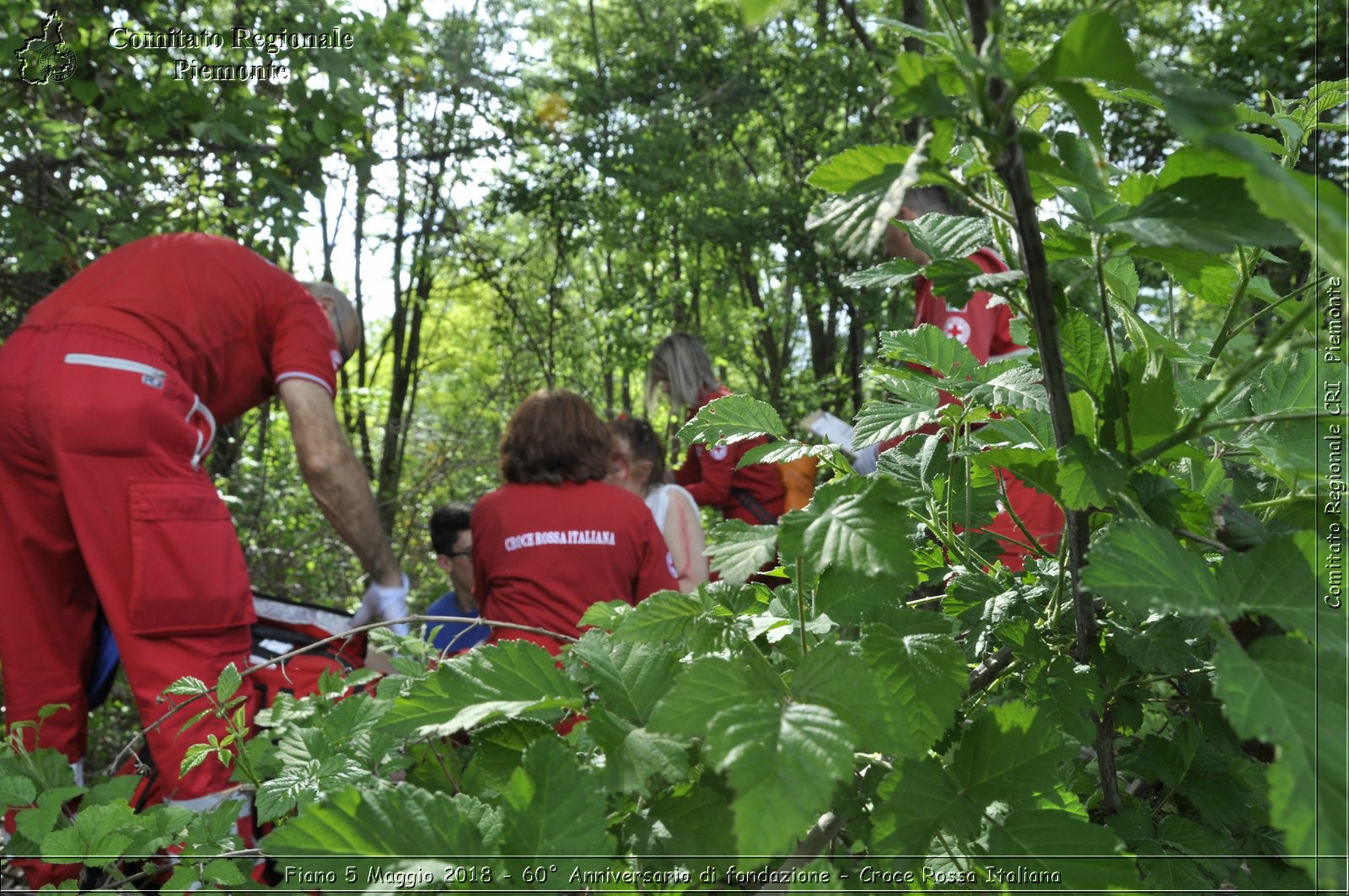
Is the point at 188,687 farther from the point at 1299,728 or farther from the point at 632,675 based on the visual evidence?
the point at 1299,728

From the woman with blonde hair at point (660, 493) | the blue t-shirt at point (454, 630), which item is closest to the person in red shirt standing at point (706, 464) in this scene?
the woman with blonde hair at point (660, 493)

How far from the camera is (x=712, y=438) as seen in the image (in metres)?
0.96

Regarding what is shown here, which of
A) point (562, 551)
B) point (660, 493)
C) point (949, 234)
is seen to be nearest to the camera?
point (949, 234)

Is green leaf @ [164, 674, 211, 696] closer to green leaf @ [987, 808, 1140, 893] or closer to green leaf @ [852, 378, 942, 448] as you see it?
green leaf @ [852, 378, 942, 448]

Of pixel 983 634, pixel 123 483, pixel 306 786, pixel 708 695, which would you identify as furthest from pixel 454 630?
pixel 708 695

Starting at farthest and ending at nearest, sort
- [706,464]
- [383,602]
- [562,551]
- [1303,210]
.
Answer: [706,464]
[383,602]
[562,551]
[1303,210]

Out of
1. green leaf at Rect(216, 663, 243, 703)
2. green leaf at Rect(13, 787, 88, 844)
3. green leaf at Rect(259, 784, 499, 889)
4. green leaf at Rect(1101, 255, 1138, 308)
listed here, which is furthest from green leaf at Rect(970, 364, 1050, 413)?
green leaf at Rect(13, 787, 88, 844)

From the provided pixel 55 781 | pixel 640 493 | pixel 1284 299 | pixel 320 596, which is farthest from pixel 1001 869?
pixel 320 596

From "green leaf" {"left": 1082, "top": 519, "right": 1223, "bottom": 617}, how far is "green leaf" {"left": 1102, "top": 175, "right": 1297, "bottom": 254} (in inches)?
7.1

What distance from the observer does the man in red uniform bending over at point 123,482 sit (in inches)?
103

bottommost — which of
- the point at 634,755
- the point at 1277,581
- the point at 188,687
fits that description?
the point at 188,687

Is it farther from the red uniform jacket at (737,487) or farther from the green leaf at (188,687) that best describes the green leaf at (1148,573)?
the red uniform jacket at (737,487)

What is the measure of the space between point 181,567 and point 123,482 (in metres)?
0.31

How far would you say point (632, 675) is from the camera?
31.0 inches
